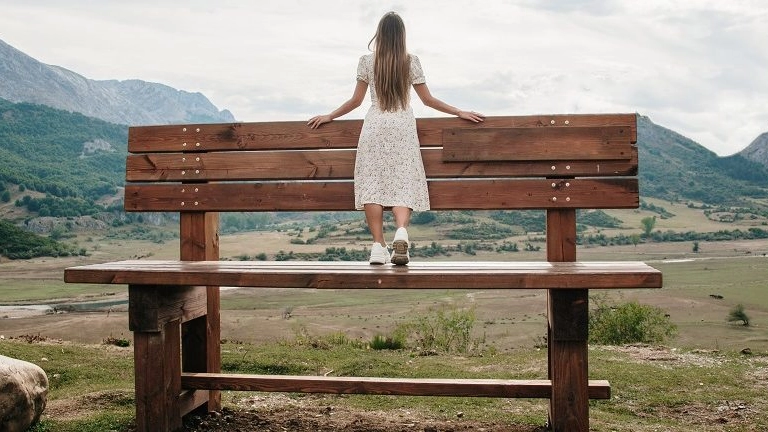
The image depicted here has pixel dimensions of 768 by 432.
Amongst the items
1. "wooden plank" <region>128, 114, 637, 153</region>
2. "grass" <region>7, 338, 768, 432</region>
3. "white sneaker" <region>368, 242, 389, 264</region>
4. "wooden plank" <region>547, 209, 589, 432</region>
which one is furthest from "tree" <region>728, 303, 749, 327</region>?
"white sneaker" <region>368, 242, 389, 264</region>

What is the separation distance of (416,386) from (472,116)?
2286 millimetres

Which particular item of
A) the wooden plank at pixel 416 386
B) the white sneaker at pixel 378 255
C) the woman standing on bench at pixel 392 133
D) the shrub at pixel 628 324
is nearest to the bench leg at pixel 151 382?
the wooden plank at pixel 416 386

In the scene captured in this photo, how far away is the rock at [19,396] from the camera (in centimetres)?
577

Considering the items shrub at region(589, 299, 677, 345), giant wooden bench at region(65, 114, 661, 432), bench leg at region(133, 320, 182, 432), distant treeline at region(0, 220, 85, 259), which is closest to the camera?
giant wooden bench at region(65, 114, 661, 432)

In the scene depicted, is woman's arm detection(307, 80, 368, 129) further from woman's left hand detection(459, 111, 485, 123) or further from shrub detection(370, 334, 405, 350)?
shrub detection(370, 334, 405, 350)

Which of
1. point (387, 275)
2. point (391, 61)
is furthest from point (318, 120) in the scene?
point (387, 275)

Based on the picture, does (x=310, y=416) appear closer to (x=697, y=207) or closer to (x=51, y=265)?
(x=51, y=265)

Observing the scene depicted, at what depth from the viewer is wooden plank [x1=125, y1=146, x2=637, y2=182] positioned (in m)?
6.32

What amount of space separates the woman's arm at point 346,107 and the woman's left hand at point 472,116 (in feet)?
2.83

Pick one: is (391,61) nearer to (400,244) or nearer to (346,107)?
(346,107)

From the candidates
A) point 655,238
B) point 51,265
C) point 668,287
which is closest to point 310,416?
point 668,287

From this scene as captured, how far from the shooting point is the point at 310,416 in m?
6.40

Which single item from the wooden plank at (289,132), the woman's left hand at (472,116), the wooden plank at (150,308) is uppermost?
the woman's left hand at (472,116)

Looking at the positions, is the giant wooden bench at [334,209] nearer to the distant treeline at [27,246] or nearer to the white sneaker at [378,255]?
the white sneaker at [378,255]
